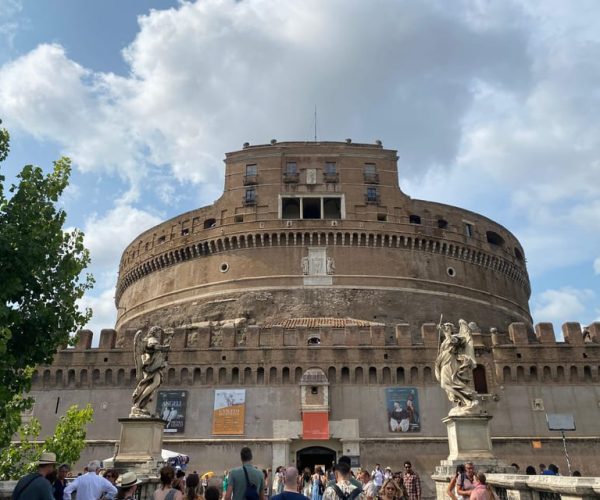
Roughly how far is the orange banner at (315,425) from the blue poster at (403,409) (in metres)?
2.89

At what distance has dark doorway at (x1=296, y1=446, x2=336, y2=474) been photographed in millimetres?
24031

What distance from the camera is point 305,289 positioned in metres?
32.4

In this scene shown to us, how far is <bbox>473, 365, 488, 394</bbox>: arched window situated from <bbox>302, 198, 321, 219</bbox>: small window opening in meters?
15.4

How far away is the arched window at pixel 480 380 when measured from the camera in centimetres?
2481

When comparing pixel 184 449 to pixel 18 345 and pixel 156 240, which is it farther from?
pixel 156 240

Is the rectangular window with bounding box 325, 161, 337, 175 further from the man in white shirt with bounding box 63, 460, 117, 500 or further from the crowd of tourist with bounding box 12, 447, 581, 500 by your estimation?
the man in white shirt with bounding box 63, 460, 117, 500

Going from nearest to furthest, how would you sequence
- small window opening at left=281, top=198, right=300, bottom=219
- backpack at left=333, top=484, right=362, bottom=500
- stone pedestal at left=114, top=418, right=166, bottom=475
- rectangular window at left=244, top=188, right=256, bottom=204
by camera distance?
backpack at left=333, top=484, right=362, bottom=500, stone pedestal at left=114, top=418, right=166, bottom=475, rectangular window at left=244, top=188, right=256, bottom=204, small window opening at left=281, top=198, right=300, bottom=219

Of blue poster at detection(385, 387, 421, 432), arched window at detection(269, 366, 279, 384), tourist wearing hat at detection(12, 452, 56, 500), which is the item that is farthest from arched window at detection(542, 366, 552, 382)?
tourist wearing hat at detection(12, 452, 56, 500)

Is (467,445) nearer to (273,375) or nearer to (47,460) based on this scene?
(47,460)

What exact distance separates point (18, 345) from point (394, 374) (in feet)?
58.9

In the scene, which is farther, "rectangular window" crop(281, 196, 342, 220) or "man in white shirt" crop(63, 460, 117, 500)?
"rectangular window" crop(281, 196, 342, 220)

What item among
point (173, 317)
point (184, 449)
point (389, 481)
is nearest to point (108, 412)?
point (184, 449)

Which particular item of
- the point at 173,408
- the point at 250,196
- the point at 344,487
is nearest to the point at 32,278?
the point at 344,487

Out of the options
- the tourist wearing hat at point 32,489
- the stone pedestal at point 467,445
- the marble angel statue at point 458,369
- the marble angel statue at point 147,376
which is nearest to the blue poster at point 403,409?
the marble angel statue at point 458,369
